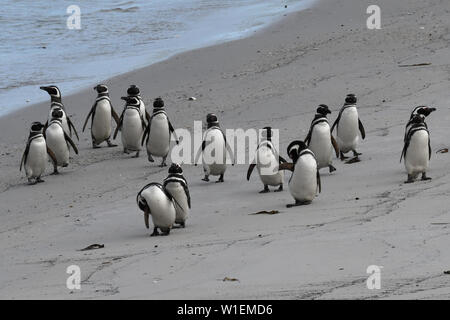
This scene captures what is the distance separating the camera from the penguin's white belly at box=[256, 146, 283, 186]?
9.70m

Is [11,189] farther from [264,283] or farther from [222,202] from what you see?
[264,283]

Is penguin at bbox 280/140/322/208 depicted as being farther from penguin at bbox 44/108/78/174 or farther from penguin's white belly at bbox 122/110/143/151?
penguin at bbox 44/108/78/174

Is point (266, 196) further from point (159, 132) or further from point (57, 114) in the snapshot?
point (57, 114)

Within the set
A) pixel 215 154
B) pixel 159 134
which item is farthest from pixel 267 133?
pixel 159 134

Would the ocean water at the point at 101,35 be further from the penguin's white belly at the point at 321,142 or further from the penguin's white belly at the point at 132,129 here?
the penguin's white belly at the point at 321,142

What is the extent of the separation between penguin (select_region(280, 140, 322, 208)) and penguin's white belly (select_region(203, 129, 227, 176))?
4.53 ft

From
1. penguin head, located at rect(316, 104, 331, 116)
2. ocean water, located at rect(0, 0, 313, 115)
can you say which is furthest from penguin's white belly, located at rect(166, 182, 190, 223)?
ocean water, located at rect(0, 0, 313, 115)

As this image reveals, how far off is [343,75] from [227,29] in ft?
19.3

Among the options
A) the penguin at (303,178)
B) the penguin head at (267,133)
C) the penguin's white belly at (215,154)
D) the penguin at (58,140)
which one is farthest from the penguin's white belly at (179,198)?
the penguin at (58,140)

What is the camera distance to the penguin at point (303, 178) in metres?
8.98

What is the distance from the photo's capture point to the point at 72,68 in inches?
704

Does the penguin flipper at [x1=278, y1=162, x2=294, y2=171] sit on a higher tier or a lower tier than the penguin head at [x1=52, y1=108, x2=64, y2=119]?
lower

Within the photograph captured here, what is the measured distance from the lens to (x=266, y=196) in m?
9.70

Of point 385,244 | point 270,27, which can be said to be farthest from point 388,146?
point 270,27
